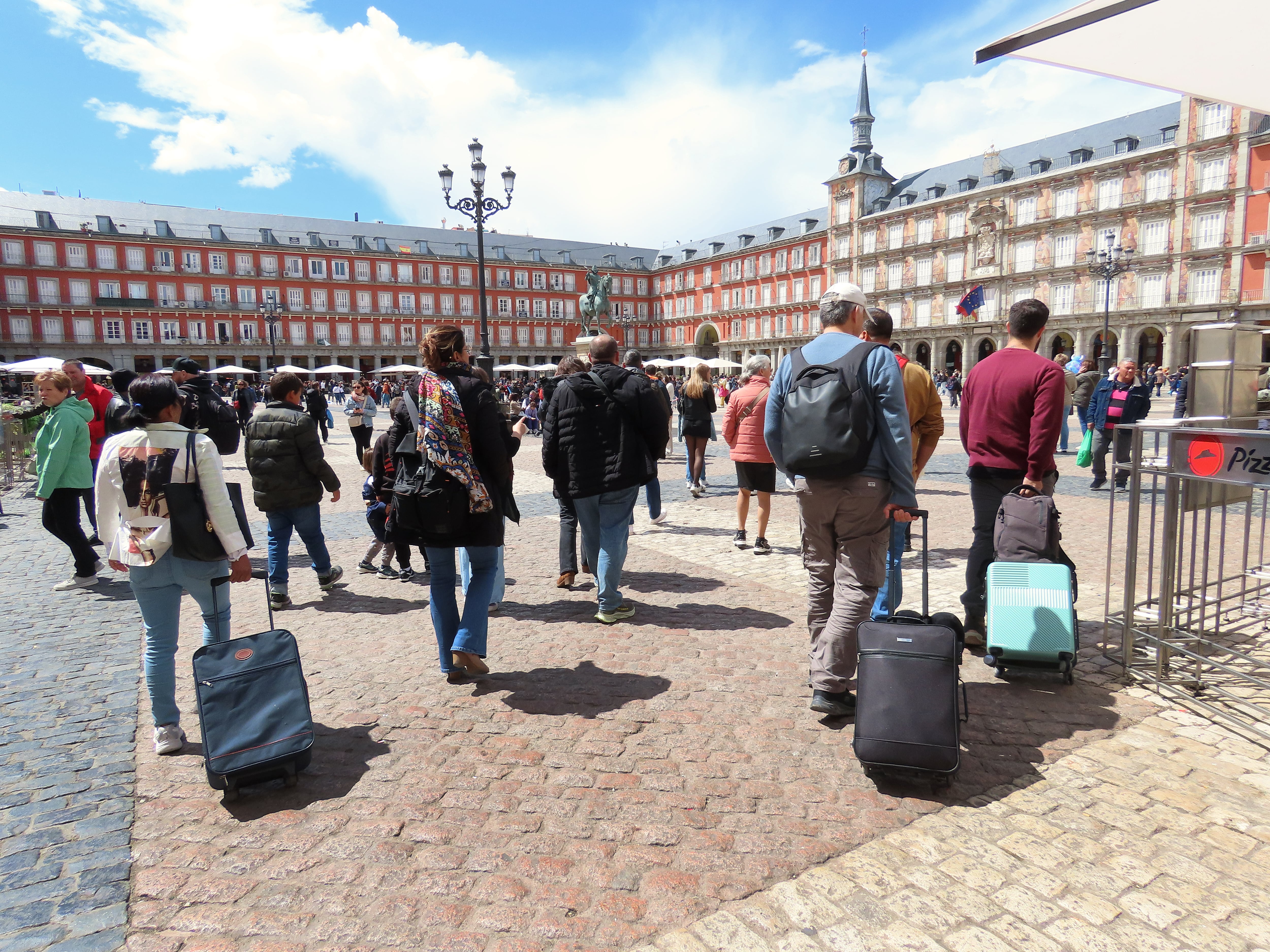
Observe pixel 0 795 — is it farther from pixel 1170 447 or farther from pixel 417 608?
pixel 1170 447

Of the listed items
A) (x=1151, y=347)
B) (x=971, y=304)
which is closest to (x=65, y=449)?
(x=971, y=304)

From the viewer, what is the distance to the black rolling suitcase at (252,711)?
2.73m

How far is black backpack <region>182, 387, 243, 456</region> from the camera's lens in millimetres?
5809

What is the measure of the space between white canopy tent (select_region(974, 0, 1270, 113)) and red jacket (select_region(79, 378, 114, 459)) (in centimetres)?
717

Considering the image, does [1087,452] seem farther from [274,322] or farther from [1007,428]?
[274,322]

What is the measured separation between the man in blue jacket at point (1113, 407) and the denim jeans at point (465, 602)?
7.83m

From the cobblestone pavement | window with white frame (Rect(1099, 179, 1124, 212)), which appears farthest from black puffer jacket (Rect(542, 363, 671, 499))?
window with white frame (Rect(1099, 179, 1124, 212))

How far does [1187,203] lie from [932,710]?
42102 millimetres

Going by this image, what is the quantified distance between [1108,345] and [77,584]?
43.3 m

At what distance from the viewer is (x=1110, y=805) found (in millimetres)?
2615

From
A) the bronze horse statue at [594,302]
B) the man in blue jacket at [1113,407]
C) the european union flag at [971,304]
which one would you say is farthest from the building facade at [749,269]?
the man in blue jacket at [1113,407]

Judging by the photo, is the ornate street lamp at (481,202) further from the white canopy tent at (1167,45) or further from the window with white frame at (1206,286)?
the window with white frame at (1206,286)

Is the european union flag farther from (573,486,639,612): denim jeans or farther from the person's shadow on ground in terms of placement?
the person's shadow on ground

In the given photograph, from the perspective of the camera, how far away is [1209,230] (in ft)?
110
